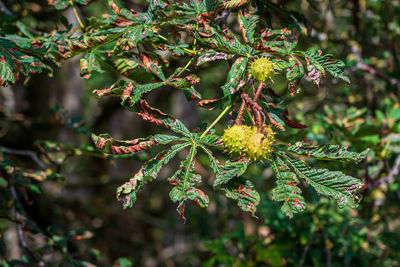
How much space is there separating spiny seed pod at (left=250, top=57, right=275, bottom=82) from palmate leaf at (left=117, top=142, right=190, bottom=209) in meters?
0.26

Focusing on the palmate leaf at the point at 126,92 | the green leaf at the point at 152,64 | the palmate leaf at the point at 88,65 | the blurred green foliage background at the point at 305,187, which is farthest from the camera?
the blurred green foliage background at the point at 305,187

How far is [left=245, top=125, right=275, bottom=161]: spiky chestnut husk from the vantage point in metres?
0.87

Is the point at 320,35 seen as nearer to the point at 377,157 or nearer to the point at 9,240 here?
the point at 377,157

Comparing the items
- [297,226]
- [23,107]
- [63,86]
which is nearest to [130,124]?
[63,86]

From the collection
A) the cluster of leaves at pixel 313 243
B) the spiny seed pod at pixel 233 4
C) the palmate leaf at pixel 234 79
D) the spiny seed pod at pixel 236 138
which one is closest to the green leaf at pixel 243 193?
the spiny seed pod at pixel 236 138

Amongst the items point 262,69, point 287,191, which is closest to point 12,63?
point 262,69

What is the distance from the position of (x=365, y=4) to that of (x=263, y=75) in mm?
2453

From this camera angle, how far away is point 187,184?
0.94m

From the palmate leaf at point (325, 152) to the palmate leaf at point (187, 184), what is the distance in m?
0.25

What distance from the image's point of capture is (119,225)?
172 inches

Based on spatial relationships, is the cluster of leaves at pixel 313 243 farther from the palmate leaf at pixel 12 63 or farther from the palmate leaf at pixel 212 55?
the palmate leaf at pixel 12 63

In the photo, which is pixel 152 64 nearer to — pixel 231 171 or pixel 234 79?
pixel 234 79

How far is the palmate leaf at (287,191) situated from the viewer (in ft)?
2.94

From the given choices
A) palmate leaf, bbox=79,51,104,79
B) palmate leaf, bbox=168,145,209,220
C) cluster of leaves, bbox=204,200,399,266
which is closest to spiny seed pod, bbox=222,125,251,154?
palmate leaf, bbox=168,145,209,220
